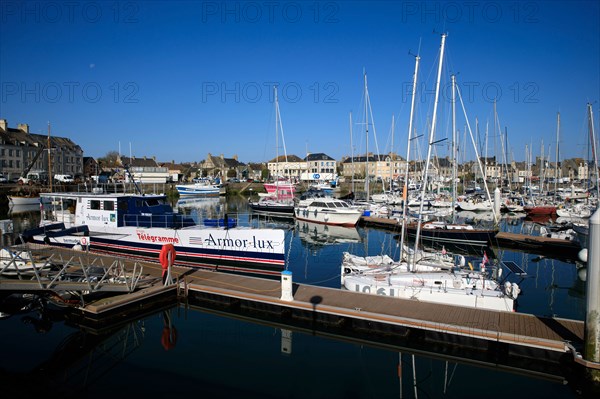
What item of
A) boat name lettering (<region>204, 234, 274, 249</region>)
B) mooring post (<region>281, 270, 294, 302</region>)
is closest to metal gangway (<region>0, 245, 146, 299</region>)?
boat name lettering (<region>204, 234, 274, 249</region>)

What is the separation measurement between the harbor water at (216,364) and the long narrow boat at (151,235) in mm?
6063

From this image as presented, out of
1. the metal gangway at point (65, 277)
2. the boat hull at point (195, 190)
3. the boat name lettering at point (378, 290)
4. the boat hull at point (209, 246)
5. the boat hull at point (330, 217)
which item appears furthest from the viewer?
the boat hull at point (195, 190)

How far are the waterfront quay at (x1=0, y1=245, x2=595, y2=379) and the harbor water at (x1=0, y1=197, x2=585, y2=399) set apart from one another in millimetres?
411

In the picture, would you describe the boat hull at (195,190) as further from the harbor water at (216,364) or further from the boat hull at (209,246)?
the harbor water at (216,364)

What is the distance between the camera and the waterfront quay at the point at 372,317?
11.5 metres

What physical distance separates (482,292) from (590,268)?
482cm

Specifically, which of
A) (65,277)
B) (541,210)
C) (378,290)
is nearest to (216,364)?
(378,290)

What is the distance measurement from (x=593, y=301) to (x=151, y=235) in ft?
68.7

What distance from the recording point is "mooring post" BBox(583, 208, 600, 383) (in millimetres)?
9930

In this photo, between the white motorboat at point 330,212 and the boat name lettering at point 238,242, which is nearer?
the boat name lettering at point 238,242

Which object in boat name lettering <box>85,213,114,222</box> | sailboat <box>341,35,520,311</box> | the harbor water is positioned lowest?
the harbor water

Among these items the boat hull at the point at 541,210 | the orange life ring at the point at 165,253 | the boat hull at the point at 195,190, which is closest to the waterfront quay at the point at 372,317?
the orange life ring at the point at 165,253

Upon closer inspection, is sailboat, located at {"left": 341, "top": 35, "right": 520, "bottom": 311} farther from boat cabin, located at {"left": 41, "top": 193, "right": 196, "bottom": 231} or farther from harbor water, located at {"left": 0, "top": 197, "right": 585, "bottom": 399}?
boat cabin, located at {"left": 41, "top": 193, "right": 196, "bottom": 231}

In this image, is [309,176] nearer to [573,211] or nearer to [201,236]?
[573,211]
